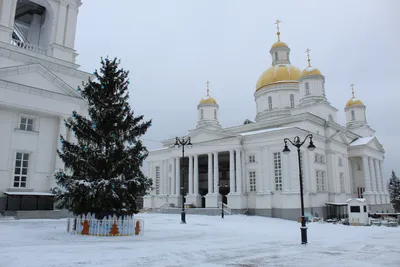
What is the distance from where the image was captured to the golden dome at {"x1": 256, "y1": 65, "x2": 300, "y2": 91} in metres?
46.9

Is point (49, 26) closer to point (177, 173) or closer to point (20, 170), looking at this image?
→ point (20, 170)

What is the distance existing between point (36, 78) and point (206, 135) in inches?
895

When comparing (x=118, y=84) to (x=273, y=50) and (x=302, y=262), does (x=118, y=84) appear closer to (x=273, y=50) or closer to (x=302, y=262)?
(x=302, y=262)

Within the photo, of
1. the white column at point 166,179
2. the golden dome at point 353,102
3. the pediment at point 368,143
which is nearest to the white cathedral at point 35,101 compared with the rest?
the white column at point 166,179

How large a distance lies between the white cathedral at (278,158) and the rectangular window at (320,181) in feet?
0.39

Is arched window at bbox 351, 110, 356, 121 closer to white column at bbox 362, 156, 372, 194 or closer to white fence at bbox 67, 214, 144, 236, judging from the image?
white column at bbox 362, 156, 372, 194

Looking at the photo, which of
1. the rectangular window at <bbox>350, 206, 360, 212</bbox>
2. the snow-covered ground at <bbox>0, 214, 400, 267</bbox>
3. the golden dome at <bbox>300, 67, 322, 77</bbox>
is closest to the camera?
the snow-covered ground at <bbox>0, 214, 400, 267</bbox>

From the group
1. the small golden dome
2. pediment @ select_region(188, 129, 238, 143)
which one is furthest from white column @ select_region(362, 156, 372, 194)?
the small golden dome

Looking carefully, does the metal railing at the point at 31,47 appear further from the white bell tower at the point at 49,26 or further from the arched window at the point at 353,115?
the arched window at the point at 353,115

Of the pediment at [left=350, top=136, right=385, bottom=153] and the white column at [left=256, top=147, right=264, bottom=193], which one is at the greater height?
the pediment at [left=350, top=136, right=385, bottom=153]

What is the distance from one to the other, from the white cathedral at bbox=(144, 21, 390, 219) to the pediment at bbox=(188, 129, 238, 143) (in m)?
0.12

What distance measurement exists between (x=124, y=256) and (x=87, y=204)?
5735mm

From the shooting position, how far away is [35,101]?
2403 centimetres

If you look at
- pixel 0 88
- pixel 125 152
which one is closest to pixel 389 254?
pixel 125 152
